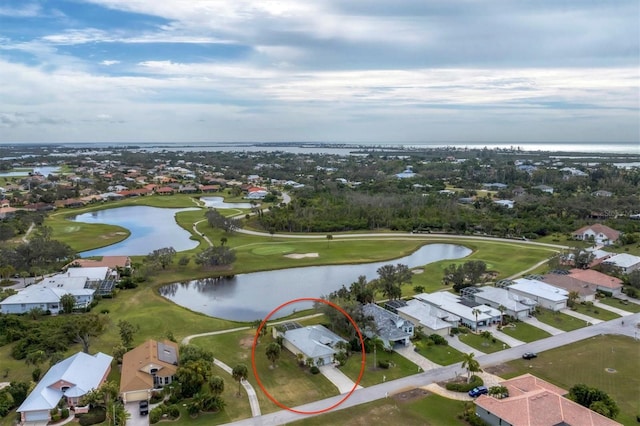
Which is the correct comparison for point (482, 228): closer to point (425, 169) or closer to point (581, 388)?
point (581, 388)

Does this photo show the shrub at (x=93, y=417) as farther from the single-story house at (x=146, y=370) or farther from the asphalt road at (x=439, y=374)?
the asphalt road at (x=439, y=374)

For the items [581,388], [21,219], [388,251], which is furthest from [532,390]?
[21,219]

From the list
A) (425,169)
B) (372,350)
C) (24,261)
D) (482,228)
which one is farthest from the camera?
(425,169)

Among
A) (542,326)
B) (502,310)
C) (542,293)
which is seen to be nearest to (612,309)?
(542,293)

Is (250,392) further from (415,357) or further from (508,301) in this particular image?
(508,301)

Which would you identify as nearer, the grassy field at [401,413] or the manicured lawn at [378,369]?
the grassy field at [401,413]

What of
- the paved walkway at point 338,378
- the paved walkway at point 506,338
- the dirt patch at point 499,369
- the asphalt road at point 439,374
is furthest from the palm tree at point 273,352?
the paved walkway at point 506,338
